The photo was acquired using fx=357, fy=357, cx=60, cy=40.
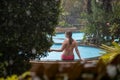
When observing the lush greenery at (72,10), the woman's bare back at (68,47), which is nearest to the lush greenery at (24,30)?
the woman's bare back at (68,47)

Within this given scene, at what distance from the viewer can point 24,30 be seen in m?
7.01

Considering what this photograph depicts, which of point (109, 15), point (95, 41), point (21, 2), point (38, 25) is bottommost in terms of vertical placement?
point (95, 41)

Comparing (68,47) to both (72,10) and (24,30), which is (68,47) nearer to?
(24,30)

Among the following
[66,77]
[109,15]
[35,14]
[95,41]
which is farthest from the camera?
[95,41]

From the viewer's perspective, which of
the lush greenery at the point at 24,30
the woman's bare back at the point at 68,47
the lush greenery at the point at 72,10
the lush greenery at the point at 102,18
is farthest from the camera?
the lush greenery at the point at 72,10

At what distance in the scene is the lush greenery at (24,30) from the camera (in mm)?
6695

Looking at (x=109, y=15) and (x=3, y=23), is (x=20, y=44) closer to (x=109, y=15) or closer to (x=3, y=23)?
(x=3, y=23)

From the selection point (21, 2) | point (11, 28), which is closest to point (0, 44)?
point (11, 28)

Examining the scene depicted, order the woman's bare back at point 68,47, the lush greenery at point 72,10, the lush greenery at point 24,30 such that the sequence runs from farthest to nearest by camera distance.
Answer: the lush greenery at point 72,10 → the woman's bare back at point 68,47 → the lush greenery at point 24,30

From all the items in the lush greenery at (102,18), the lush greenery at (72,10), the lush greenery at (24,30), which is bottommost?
the lush greenery at (72,10)

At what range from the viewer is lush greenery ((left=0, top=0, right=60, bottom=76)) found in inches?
264

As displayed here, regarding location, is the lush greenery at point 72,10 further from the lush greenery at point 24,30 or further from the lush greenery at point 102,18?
the lush greenery at point 24,30

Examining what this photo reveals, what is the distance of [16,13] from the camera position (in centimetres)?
671

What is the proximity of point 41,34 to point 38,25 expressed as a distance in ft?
0.74
